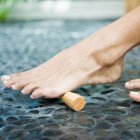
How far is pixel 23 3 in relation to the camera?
159 inches

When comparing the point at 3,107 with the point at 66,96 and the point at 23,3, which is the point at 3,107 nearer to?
the point at 66,96

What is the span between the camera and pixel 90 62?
4.53ft

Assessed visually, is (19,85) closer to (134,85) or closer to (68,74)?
(68,74)

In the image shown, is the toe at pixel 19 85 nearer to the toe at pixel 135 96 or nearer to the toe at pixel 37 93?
the toe at pixel 37 93

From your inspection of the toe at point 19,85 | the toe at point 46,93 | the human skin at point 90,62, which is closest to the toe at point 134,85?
the human skin at point 90,62

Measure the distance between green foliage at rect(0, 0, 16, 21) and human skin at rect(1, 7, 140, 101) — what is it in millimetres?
2480

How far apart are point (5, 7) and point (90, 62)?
8.53 feet

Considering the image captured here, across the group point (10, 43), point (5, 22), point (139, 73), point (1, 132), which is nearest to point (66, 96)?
point (1, 132)

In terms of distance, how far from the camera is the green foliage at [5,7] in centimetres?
377

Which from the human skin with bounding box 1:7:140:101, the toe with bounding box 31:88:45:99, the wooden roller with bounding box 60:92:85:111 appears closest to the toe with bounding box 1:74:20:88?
the human skin with bounding box 1:7:140:101

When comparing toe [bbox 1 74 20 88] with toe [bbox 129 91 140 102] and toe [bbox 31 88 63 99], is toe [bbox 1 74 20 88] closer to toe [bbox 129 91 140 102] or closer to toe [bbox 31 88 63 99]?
toe [bbox 31 88 63 99]

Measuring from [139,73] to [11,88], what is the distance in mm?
597

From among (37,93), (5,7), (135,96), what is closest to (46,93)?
(37,93)

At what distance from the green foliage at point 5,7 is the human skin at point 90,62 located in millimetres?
2480
